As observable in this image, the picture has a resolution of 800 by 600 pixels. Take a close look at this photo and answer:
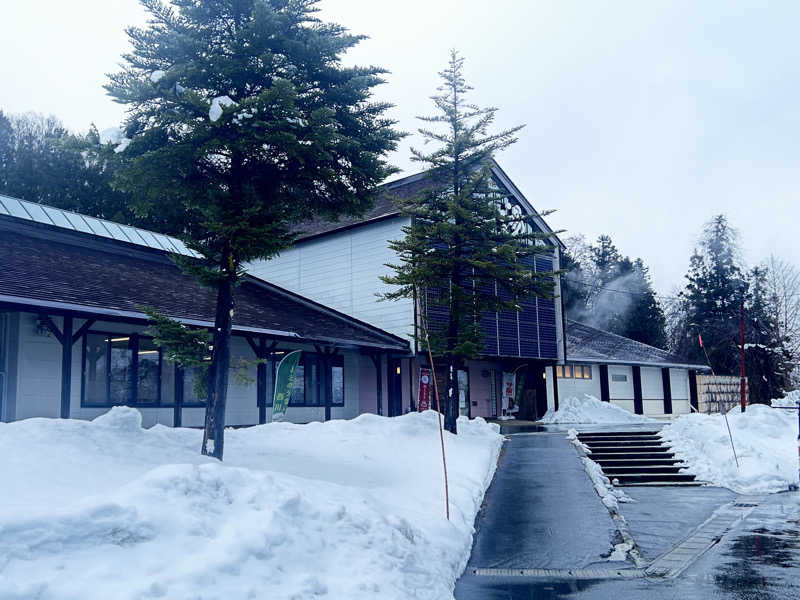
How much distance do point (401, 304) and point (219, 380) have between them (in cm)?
1627

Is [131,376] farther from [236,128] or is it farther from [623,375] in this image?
[623,375]

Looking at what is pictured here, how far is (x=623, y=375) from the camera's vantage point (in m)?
41.0

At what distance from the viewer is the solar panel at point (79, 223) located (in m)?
20.0

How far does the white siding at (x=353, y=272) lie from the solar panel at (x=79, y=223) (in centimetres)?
490

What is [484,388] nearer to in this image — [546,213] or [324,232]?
[324,232]

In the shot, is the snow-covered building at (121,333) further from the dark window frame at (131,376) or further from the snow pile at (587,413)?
the snow pile at (587,413)

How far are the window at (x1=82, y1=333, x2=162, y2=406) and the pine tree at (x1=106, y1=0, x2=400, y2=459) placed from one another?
24.7 feet

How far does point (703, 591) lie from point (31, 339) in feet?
48.4

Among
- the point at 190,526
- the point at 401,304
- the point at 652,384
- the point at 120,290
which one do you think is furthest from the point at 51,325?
the point at 652,384

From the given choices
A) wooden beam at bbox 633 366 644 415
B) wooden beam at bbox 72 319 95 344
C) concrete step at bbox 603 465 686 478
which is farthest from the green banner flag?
wooden beam at bbox 633 366 644 415

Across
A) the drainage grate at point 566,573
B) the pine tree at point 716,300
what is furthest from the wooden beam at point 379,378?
the pine tree at point 716,300

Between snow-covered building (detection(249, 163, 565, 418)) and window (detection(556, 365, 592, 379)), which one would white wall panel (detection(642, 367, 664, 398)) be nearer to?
window (detection(556, 365, 592, 379))

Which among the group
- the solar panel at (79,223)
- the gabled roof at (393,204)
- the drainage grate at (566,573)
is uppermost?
the gabled roof at (393,204)

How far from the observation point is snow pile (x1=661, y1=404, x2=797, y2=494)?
51.7ft
